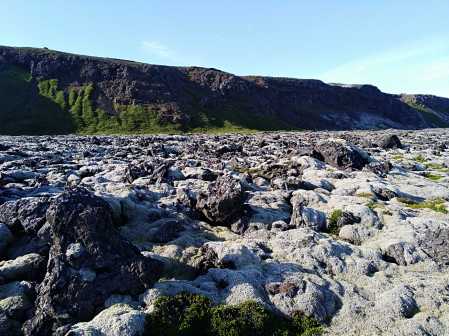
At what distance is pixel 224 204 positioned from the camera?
111 ft

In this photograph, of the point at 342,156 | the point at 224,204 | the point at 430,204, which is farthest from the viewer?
the point at 342,156

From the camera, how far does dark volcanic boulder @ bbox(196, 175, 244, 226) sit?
111 ft

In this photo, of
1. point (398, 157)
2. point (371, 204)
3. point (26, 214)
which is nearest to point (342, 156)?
point (398, 157)

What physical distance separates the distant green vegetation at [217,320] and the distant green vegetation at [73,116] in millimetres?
147510

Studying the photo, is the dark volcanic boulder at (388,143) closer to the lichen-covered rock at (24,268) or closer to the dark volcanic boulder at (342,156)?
the dark volcanic boulder at (342,156)

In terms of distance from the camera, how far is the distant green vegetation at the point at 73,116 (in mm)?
165625

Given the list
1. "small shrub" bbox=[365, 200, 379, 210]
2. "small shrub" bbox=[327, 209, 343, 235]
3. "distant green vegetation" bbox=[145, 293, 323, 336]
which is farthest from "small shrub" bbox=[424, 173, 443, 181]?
"distant green vegetation" bbox=[145, 293, 323, 336]

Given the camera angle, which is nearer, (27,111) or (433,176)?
(433,176)

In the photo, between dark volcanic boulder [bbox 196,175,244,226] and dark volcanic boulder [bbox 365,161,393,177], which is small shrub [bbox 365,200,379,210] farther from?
dark volcanic boulder [bbox 365,161,393,177]

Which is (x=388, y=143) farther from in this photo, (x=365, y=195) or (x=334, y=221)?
A: (x=334, y=221)

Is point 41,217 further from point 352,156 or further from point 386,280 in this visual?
point 352,156

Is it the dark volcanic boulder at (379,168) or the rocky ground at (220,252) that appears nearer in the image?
the rocky ground at (220,252)

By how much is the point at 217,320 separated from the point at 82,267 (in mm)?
7771

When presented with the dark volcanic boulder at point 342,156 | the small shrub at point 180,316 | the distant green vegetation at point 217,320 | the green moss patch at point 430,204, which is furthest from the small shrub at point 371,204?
the small shrub at point 180,316
